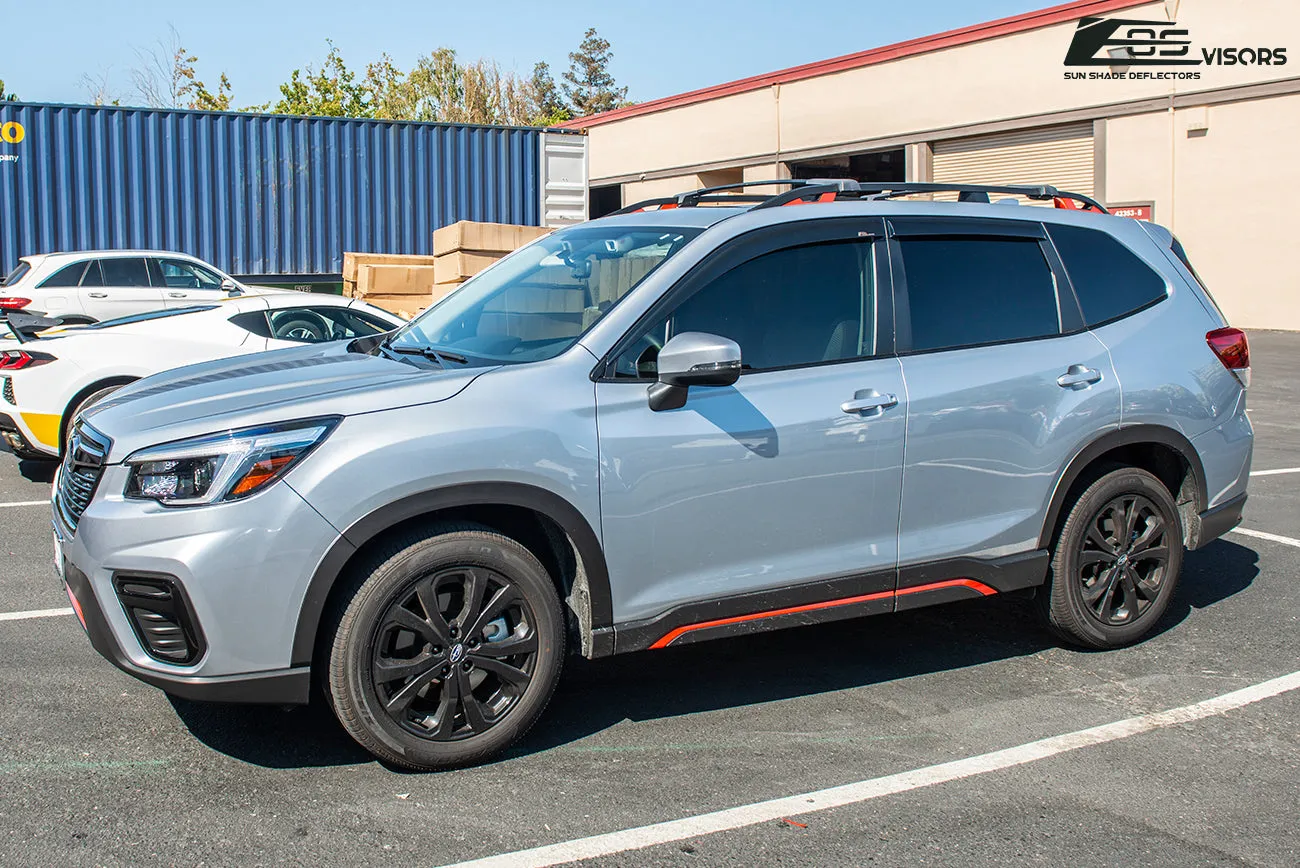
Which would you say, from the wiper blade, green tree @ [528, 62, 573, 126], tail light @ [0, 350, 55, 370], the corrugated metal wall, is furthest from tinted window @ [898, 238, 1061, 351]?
green tree @ [528, 62, 573, 126]

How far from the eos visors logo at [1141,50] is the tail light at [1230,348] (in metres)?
18.2

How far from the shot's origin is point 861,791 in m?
3.76

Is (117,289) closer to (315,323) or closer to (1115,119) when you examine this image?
(315,323)

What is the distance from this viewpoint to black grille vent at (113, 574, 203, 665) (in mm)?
3494

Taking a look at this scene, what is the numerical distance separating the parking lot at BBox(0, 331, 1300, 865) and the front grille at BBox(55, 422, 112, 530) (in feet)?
2.60

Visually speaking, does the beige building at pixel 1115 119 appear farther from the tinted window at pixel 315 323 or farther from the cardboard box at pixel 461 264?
the tinted window at pixel 315 323

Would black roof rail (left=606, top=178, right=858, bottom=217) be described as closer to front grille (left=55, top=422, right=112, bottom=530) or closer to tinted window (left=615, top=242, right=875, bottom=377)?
tinted window (left=615, top=242, right=875, bottom=377)

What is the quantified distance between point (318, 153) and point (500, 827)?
17.8 metres

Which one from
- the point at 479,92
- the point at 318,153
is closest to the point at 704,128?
the point at 318,153

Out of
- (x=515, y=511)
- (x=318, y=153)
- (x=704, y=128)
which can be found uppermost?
(x=704, y=128)

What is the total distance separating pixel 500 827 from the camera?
3484 mm

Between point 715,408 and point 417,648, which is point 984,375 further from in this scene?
point 417,648

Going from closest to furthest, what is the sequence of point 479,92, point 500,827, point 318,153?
point 500,827, point 318,153, point 479,92

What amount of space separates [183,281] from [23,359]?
7363 mm
